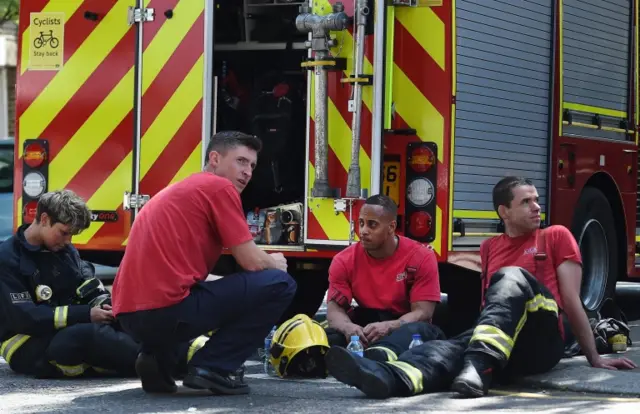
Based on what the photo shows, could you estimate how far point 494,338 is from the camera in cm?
633

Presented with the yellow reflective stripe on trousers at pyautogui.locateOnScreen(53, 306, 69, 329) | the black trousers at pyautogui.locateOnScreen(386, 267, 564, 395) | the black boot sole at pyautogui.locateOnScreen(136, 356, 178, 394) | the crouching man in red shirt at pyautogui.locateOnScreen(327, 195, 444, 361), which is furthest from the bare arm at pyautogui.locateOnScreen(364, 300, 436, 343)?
the yellow reflective stripe on trousers at pyautogui.locateOnScreen(53, 306, 69, 329)

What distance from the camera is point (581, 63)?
970cm

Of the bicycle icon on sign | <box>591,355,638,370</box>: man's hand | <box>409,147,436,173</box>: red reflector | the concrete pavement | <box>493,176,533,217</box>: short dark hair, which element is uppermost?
the bicycle icon on sign

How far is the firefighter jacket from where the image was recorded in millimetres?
7043

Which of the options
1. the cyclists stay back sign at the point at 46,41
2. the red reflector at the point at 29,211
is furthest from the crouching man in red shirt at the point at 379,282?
the cyclists stay back sign at the point at 46,41

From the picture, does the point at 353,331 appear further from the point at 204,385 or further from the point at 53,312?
the point at 53,312

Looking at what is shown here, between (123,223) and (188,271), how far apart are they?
103 inches

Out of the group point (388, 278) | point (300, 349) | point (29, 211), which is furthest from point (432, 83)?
point (29, 211)

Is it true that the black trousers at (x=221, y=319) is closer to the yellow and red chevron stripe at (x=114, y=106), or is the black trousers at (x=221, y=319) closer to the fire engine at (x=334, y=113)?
the fire engine at (x=334, y=113)

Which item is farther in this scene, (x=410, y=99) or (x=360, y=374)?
(x=410, y=99)

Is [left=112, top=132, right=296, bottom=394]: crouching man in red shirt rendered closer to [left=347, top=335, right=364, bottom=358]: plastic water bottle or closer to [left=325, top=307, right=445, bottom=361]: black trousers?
[left=325, top=307, right=445, bottom=361]: black trousers

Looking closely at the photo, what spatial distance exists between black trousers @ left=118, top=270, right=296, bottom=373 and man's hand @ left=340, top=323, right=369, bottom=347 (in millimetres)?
977

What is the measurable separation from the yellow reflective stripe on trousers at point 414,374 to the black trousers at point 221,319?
58cm

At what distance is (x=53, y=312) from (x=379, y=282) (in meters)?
1.65
